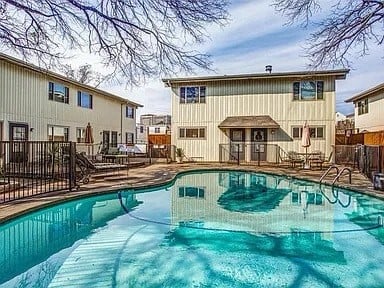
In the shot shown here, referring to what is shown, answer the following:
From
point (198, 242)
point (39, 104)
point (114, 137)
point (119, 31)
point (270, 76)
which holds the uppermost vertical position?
point (270, 76)

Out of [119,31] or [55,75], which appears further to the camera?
[55,75]

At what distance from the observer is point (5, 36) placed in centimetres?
1040

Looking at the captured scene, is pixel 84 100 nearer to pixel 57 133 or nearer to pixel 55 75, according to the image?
pixel 57 133

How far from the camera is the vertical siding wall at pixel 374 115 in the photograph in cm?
2050

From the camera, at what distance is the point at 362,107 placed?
969 inches

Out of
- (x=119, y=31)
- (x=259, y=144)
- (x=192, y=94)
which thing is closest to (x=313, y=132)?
(x=259, y=144)

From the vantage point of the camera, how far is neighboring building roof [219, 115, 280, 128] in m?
19.1

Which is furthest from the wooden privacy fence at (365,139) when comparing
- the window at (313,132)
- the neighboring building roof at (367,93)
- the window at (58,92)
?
the window at (58,92)

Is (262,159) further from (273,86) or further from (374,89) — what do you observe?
(374,89)

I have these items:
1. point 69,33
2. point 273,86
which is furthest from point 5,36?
point 273,86

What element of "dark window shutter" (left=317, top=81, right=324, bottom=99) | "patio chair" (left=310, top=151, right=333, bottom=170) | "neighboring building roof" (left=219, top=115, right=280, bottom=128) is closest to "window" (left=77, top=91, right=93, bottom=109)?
"neighboring building roof" (left=219, top=115, right=280, bottom=128)

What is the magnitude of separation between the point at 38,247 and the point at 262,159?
1563 cm

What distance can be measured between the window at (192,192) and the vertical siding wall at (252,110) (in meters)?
8.46

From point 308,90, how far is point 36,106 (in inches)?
582
